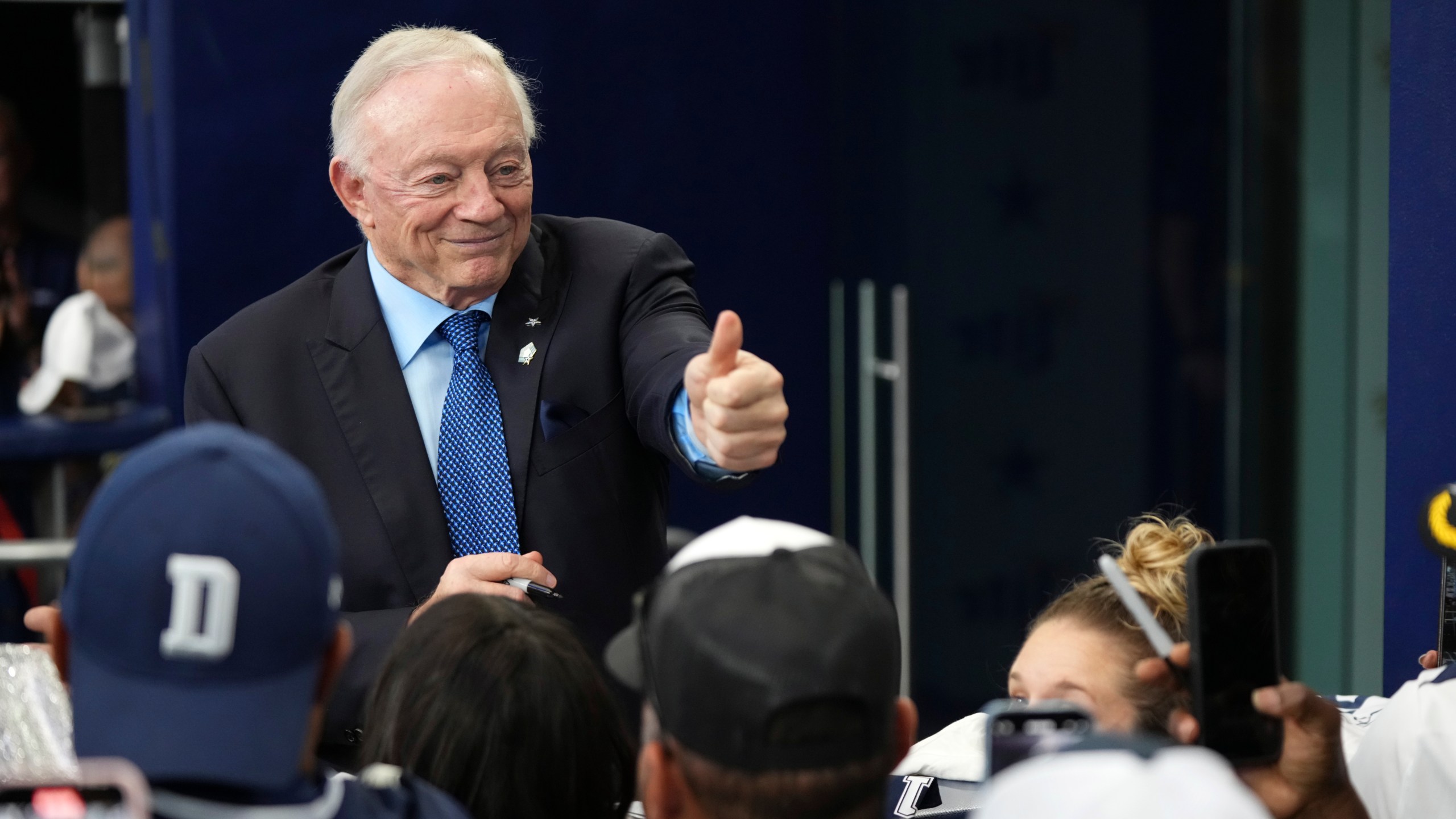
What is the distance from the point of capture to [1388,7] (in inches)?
147

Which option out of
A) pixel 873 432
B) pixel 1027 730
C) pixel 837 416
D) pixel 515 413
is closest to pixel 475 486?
pixel 515 413

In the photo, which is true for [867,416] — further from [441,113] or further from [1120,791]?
[1120,791]

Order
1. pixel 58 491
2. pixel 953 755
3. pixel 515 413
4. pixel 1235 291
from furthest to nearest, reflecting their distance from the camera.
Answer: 1. pixel 58 491
2. pixel 1235 291
3. pixel 515 413
4. pixel 953 755

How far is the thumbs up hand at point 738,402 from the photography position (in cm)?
171

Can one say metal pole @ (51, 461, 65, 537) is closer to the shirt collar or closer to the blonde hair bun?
the shirt collar

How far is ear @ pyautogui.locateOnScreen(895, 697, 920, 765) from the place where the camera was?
4.15ft

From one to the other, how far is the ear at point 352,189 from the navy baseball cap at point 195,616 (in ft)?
4.19

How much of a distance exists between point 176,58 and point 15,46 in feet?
8.83

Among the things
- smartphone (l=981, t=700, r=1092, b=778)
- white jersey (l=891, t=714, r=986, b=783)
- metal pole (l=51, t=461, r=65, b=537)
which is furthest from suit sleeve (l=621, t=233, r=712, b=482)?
metal pole (l=51, t=461, r=65, b=537)

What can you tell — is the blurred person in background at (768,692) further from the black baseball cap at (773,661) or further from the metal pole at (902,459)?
the metal pole at (902,459)

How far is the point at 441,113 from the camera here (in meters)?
2.18

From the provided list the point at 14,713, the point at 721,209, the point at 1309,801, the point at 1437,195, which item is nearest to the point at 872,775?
the point at 1309,801

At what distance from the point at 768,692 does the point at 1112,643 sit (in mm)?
912

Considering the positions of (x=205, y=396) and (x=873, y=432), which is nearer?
(x=205, y=396)
